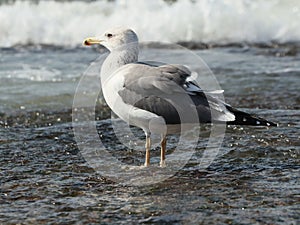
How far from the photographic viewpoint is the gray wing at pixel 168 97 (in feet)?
12.4

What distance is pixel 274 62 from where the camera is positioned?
28.8ft

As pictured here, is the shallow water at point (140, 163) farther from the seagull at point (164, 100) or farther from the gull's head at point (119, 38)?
the gull's head at point (119, 38)

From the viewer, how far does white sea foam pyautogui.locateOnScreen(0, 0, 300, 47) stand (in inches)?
452

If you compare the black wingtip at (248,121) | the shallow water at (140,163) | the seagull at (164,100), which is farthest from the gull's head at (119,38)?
the black wingtip at (248,121)

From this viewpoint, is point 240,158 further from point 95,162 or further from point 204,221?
point 204,221

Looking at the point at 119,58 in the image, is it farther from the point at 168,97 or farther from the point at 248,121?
the point at 248,121

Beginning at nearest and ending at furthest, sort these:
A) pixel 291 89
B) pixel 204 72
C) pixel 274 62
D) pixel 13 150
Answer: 1. pixel 13 150
2. pixel 291 89
3. pixel 204 72
4. pixel 274 62

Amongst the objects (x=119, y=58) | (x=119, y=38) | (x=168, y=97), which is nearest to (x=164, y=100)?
(x=168, y=97)

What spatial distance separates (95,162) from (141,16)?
8886mm

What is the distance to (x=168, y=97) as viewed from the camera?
12.5 ft

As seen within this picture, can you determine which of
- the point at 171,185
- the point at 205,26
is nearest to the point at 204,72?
the point at 205,26

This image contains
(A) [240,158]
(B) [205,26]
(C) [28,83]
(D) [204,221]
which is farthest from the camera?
(B) [205,26]

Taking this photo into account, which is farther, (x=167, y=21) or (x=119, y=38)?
(x=167, y=21)

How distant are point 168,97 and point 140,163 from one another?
63 centimetres
